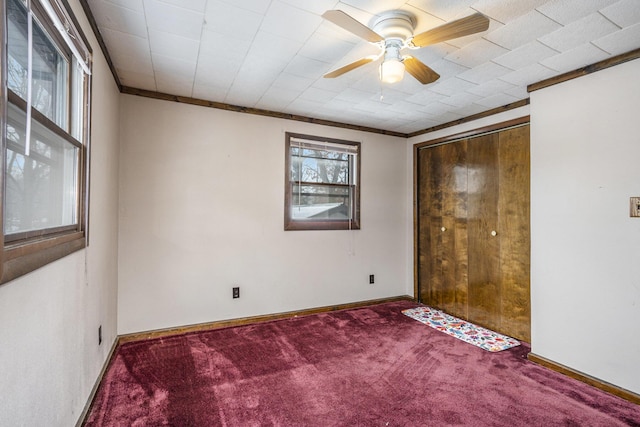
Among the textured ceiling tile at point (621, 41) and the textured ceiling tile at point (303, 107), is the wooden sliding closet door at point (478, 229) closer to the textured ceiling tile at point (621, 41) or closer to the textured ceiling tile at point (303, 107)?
the textured ceiling tile at point (621, 41)

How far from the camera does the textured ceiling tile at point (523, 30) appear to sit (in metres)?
1.83

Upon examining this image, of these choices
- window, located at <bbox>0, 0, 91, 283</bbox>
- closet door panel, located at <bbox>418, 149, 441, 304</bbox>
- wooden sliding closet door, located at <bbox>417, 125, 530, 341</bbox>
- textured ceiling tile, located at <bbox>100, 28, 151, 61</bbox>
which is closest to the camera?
window, located at <bbox>0, 0, 91, 283</bbox>

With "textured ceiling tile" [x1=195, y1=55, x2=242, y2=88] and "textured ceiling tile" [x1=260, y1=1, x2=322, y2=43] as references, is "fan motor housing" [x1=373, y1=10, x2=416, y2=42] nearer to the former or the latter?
"textured ceiling tile" [x1=260, y1=1, x2=322, y2=43]

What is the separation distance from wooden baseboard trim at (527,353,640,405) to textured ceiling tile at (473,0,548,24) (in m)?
2.56

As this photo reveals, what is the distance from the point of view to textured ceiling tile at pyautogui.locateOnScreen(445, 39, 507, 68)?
2113 mm

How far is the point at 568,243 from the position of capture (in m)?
2.52

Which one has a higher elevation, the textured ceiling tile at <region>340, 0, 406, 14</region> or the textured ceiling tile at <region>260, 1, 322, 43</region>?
the textured ceiling tile at <region>260, 1, 322, 43</region>

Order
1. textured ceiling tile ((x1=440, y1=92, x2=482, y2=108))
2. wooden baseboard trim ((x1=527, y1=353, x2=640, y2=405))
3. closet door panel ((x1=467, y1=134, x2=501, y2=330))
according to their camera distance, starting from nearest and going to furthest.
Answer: wooden baseboard trim ((x1=527, y1=353, x2=640, y2=405)), textured ceiling tile ((x1=440, y1=92, x2=482, y2=108)), closet door panel ((x1=467, y1=134, x2=501, y2=330))

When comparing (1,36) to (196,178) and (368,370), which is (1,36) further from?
(368,370)

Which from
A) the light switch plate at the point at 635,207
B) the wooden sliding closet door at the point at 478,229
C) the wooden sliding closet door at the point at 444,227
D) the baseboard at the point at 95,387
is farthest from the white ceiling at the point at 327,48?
the baseboard at the point at 95,387

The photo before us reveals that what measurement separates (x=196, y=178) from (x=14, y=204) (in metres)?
2.15

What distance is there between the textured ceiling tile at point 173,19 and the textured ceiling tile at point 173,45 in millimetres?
59

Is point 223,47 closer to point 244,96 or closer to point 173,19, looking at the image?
point 173,19

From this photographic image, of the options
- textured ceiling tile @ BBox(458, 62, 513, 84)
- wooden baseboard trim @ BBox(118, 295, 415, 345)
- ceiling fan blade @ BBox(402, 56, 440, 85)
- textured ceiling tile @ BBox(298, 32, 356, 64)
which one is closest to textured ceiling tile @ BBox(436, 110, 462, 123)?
textured ceiling tile @ BBox(458, 62, 513, 84)
